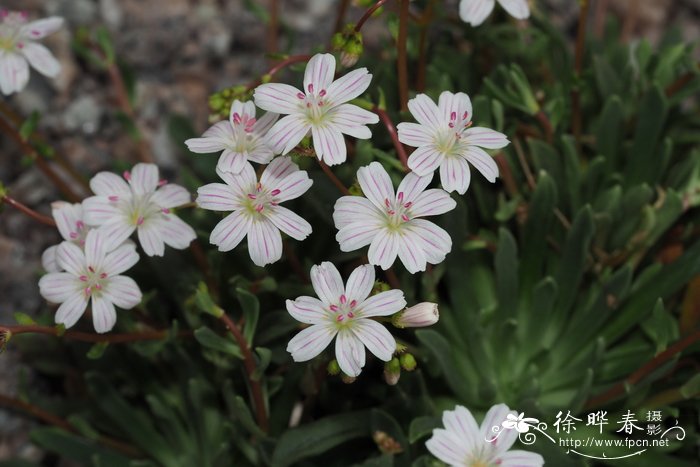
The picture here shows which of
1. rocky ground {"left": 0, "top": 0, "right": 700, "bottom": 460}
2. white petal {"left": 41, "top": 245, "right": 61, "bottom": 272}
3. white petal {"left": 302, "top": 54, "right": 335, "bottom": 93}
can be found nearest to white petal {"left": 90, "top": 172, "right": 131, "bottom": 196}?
white petal {"left": 41, "top": 245, "right": 61, "bottom": 272}

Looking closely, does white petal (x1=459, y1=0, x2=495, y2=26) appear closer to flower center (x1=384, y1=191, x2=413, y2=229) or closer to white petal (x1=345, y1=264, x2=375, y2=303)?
flower center (x1=384, y1=191, x2=413, y2=229)

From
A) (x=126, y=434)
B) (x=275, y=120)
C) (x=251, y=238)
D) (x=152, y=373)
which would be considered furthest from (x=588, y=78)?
(x=126, y=434)

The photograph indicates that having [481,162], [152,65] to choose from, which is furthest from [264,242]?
[152,65]

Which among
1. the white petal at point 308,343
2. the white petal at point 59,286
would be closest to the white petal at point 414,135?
the white petal at point 308,343

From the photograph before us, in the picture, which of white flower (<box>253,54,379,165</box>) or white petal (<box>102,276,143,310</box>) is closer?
white flower (<box>253,54,379,165</box>)

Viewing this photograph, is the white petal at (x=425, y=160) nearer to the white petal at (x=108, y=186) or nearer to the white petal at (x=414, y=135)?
the white petal at (x=414, y=135)

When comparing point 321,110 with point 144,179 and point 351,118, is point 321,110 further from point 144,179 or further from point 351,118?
point 144,179
